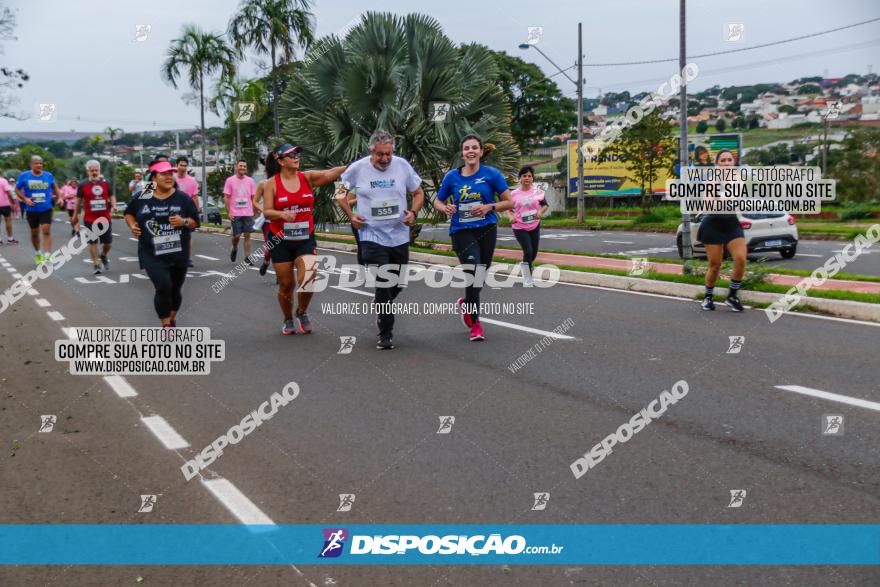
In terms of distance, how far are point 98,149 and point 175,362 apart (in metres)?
132

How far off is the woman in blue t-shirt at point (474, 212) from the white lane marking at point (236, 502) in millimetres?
4814

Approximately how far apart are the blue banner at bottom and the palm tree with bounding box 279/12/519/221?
16143 mm

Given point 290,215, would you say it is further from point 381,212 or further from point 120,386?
point 120,386

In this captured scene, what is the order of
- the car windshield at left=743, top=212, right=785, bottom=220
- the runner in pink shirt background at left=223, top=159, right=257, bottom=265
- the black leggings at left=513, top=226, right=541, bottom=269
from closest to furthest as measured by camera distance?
the black leggings at left=513, top=226, right=541, bottom=269
the runner in pink shirt background at left=223, top=159, right=257, bottom=265
the car windshield at left=743, top=212, right=785, bottom=220

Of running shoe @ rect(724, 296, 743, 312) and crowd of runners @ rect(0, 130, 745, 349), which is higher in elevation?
crowd of runners @ rect(0, 130, 745, 349)

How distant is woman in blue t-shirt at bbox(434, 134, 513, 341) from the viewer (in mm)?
9648

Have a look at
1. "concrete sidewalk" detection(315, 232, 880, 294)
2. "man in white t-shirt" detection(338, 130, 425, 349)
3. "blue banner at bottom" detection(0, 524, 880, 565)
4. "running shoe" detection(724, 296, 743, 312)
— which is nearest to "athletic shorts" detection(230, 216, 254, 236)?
"concrete sidewalk" detection(315, 232, 880, 294)

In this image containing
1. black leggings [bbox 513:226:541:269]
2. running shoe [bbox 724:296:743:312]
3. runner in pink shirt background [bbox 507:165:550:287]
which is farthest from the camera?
black leggings [bbox 513:226:541:269]

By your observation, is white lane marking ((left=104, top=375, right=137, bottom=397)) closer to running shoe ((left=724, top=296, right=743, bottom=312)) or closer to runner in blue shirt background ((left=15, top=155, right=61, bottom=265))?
running shoe ((left=724, top=296, right=743, bottom=312))

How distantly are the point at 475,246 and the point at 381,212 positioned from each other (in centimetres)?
120

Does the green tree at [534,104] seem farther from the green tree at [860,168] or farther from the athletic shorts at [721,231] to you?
the athletic shorts at [721,231]

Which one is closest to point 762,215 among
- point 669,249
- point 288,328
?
point 669,249

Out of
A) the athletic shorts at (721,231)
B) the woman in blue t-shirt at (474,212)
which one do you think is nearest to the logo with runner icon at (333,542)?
Result: the woman in blue t-shirt at (474,212)

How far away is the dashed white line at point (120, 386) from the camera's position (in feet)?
24.7
